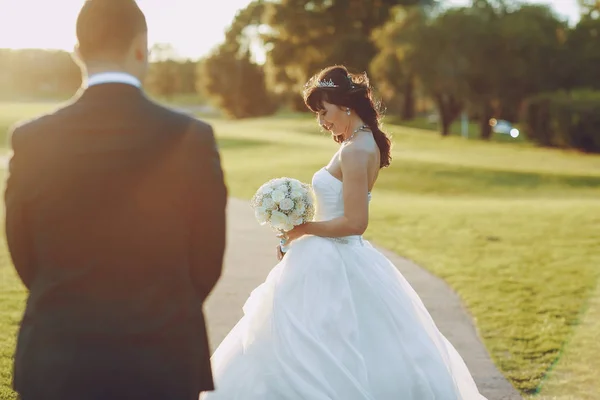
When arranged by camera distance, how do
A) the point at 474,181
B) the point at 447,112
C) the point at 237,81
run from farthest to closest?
the point at 237,81, the point at 447,112, the point at 474,181

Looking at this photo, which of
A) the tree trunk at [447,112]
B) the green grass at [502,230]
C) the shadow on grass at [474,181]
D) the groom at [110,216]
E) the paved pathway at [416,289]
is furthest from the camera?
the tree trunk at [447,112]

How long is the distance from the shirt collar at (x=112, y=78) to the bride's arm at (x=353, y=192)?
2475 mm

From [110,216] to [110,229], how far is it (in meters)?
0.04

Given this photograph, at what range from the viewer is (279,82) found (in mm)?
65875

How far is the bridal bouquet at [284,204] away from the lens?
5.03m

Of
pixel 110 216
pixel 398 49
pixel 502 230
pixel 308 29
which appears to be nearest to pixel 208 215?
pixel 110 216

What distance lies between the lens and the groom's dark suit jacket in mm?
2492

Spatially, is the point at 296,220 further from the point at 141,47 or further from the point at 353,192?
the point at 141,47

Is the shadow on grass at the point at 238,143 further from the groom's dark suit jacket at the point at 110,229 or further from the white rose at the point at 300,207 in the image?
the groom's dark suit jacket at the point at 110,229

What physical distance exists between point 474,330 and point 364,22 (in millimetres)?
61688

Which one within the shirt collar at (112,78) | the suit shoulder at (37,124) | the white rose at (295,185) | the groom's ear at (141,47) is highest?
the groom's ear at (141,47)

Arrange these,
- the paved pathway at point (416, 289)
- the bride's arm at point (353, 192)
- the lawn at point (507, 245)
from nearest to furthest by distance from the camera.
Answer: the bride's arm at point (353, 192)
the paved pathway at point (416, 289)
the lawn at point (507, 245)

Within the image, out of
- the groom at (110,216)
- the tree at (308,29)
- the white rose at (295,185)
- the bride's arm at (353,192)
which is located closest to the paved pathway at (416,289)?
the bride's arm at (353,192)

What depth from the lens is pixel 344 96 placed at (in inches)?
203
